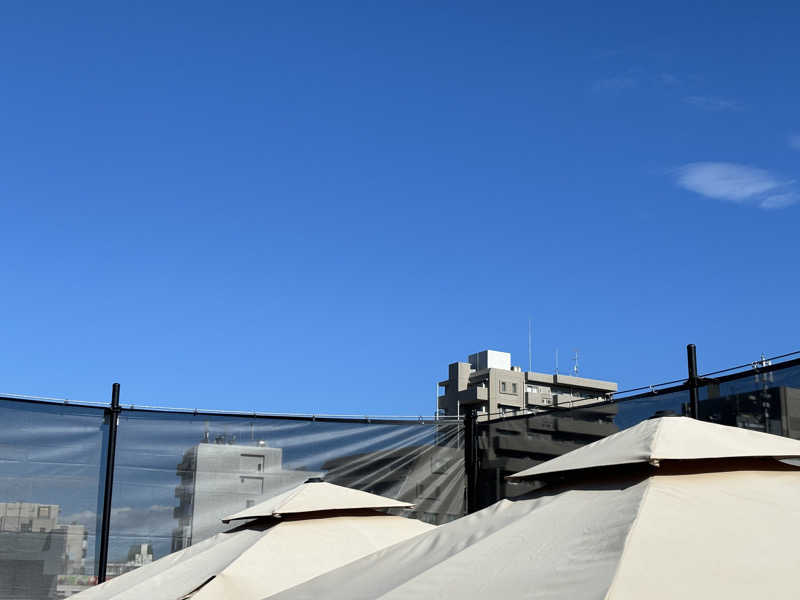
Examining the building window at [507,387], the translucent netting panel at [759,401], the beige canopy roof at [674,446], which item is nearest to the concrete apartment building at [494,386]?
the building window at [507,387]

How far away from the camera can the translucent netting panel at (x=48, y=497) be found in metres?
8.81

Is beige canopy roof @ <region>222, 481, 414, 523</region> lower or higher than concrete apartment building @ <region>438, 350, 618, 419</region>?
lower

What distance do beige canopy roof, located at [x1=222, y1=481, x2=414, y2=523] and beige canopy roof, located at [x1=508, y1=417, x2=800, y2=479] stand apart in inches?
111

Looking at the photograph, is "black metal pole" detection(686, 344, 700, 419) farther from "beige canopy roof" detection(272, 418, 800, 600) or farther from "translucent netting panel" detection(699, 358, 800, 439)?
"beige canopy roof" detection(272, 418, 800, 600)

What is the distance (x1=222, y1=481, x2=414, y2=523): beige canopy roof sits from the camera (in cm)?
689

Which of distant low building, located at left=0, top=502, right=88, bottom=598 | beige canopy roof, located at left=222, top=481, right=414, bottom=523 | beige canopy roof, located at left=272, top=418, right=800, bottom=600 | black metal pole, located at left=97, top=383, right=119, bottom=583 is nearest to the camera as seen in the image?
beige canopy roof, located at left=272, top=418, right=800, bottom=600

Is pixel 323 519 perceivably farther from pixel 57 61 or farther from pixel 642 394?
pixel 57 61

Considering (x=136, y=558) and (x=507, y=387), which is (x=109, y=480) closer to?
(x=136, y=558)

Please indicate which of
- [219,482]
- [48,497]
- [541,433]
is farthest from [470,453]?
[48,497]

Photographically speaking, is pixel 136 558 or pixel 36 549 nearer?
pixel 36 549

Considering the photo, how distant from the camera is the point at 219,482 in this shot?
9.78 m

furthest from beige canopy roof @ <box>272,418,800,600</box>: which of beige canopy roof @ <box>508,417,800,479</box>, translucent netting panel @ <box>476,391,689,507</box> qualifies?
translucent netting panel @ <box>476,391,689,507</box>

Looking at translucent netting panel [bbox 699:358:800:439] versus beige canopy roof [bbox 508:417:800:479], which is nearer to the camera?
beige canopy roof [bbox 508:417:800:479]

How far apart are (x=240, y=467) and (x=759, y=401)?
204 inches
